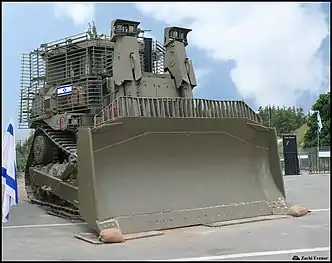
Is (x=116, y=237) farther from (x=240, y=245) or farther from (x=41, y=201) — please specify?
(x=41, y=201)

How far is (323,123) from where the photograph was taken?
3738 cm

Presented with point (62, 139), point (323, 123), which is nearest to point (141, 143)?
point (62, 139)

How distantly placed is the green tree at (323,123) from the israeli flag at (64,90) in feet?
92.9

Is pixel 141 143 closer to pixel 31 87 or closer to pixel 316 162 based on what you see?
pixel 31 87

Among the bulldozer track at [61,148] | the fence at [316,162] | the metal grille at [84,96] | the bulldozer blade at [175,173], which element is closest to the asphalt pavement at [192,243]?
the bulldozer blade at [175,173]

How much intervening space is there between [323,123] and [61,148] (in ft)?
101

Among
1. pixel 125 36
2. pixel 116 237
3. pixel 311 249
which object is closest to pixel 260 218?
pixel 311 249

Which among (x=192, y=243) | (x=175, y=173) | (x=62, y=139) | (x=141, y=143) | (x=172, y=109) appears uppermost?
(x=172, y=109)

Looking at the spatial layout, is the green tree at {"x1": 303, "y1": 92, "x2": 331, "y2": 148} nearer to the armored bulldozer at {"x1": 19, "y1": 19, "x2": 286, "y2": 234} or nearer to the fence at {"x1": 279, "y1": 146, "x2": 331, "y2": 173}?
the fence at {"x1": 279, "y1": 146, "x2": 331, "y2": 173}

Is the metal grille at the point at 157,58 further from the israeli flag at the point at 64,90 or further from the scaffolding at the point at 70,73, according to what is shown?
the israeli flag at the point at 64,90

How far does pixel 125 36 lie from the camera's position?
27.7ft

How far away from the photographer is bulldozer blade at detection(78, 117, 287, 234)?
22.6 ft

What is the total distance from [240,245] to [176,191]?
171 centimetres

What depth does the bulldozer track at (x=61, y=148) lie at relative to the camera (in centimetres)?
882
